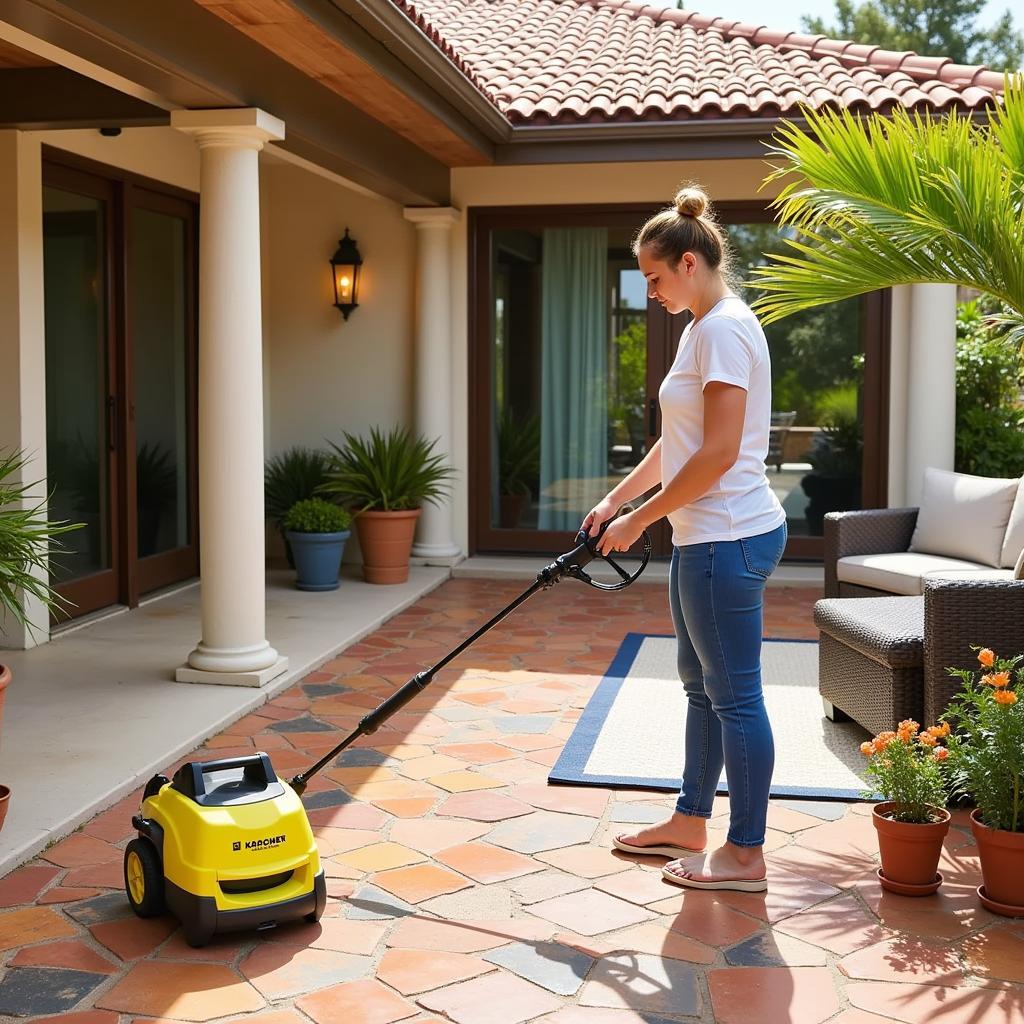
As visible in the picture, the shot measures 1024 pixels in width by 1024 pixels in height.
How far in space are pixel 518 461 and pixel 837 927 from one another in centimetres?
663

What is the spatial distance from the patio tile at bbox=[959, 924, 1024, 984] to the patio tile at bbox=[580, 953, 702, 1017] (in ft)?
2.30

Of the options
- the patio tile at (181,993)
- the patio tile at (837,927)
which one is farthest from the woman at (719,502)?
the patio tile at (181,993)

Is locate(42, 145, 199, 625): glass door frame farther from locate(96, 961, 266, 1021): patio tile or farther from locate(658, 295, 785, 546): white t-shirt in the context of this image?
locate(658, 295, 785, 546): white t-shirt

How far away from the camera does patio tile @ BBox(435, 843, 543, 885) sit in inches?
152

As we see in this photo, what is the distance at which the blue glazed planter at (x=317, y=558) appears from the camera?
27.8 feet

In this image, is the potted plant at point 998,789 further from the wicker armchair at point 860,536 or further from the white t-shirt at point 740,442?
the wicker armchair at point 860,536

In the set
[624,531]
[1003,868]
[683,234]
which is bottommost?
[1003,868]

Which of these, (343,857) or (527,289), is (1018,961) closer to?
(343,857)

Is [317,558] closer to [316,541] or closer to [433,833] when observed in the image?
[316,541]

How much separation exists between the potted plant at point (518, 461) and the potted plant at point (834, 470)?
196 centimetres

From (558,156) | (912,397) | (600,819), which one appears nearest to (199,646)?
(600,819)

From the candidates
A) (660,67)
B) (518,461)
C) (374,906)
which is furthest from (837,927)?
(660,67)

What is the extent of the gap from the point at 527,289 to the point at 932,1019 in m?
7.42

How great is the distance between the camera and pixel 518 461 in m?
9.93
